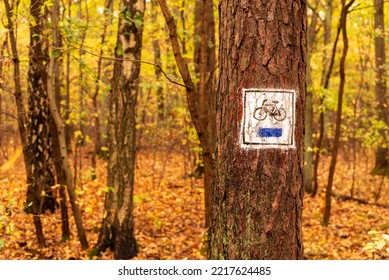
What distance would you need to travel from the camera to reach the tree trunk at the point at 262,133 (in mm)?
2117

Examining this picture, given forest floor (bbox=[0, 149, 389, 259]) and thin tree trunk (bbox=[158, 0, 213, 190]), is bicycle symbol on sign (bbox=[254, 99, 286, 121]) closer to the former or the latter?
thin tree trunk (bbox=[158, 0, 213, 190])

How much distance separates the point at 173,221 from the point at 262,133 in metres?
7.19

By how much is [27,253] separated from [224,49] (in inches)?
239

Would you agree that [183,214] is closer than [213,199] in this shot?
No

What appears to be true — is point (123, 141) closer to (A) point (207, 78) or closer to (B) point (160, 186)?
(A) point (207, 78)

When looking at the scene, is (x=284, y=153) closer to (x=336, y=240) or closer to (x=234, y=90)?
(x=234, y=90)

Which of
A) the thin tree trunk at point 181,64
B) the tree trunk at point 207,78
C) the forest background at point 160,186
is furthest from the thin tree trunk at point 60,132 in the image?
the thin tree trunk at point 181,64

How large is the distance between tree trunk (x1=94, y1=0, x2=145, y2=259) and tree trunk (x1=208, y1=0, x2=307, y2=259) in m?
4.35

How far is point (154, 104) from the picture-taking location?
15.6 m

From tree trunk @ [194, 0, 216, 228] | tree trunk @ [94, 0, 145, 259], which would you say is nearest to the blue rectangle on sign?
tree trunk @ [194, 0, 216, 228]

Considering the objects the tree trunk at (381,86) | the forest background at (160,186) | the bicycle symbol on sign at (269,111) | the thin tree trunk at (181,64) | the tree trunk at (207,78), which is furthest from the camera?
the tree trunk at (381,86)

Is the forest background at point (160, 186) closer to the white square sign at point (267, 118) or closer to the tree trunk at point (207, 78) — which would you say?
the tree trunk at point (207, 78)

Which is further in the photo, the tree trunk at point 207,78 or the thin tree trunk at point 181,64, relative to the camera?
the tree trunk at point 207,78
